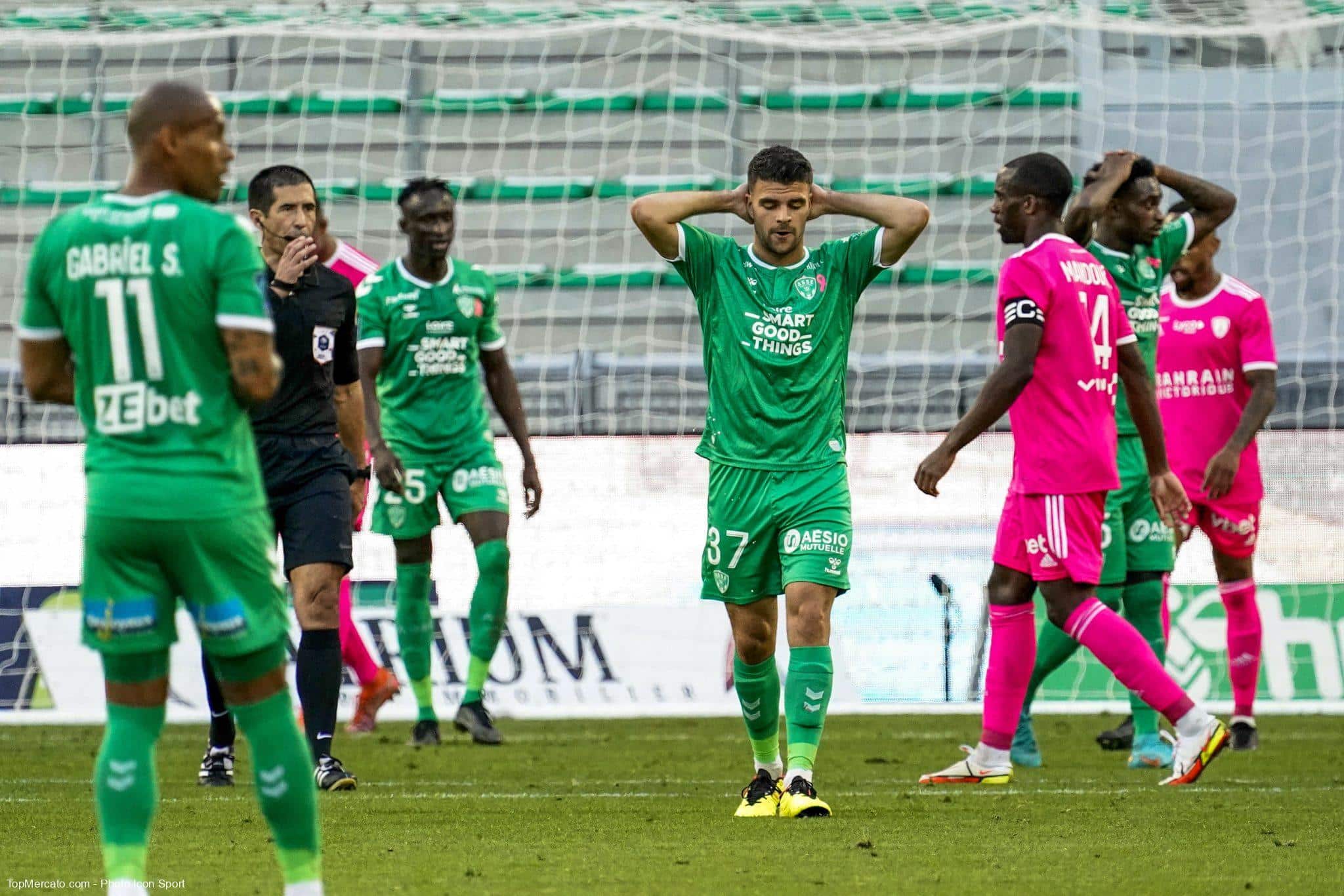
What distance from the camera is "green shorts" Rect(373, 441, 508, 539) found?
871 cm

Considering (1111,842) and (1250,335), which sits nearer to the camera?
(1111,842)

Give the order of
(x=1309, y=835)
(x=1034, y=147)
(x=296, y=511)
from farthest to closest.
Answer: (x=1034, y=147), (x=296, y=511), (x=1309, y=835)

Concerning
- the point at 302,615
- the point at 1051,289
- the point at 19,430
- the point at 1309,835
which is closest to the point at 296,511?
the point at 302,615

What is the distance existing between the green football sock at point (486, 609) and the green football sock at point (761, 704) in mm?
2717

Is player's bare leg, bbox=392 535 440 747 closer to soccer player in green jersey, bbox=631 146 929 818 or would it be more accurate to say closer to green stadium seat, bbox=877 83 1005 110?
soccer player in green jersey, bbox=631 146 929 818

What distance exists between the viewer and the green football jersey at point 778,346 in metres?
5.95

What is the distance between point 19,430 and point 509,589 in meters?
3.22

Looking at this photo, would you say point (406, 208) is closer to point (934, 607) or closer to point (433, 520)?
point (433, 520)

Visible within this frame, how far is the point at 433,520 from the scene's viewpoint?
8789mm

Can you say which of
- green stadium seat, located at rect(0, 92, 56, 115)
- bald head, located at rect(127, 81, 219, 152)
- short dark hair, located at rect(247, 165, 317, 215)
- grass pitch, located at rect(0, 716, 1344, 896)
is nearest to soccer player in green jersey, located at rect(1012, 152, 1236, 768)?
grass pitch, located at rect(0, 716, 1344, 896)

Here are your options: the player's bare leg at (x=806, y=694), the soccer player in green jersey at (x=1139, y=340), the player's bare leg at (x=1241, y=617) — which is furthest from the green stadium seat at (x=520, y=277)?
the player's bare leg at (x=806, y=694)

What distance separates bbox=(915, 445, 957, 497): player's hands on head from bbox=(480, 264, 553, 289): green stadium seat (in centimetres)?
692

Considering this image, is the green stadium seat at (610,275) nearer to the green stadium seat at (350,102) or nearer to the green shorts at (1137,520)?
the green stadium seat at (350,102)

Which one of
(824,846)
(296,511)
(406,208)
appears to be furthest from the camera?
(406,208)
